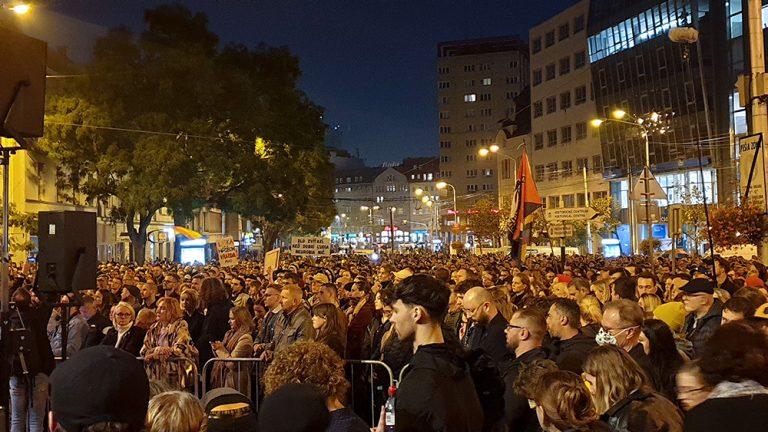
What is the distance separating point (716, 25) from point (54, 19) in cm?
4169

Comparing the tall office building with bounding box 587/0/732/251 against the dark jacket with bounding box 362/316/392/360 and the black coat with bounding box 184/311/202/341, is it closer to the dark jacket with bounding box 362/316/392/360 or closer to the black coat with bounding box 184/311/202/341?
the black coat with bounding box 184/311/202/341

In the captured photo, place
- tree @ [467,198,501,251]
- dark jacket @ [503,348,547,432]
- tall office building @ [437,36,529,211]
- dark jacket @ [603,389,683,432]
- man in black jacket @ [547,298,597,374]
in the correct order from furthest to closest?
tall office building @ [437,36,529,211] → tree @ [467,198,501,251] → man in black jacket @ [547,298,597,374] → dark jacket @ [503,348,547,432] → dark jacket @ [603,389,683,432]

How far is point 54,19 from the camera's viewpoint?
1955 inches

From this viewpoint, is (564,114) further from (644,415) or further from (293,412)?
(293,412)

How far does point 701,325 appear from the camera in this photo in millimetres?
7895

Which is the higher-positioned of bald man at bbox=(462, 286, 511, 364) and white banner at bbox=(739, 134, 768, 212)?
white banner at bbox=(739, 134, 768, 212)

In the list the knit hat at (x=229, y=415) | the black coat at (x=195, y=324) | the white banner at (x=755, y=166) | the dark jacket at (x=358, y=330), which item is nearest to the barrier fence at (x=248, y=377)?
the dark jacket at (x=358, y=330)

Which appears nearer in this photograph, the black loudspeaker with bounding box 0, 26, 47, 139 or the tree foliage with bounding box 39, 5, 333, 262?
the black loudspeaker with bounding box 0, 26, 47, 139

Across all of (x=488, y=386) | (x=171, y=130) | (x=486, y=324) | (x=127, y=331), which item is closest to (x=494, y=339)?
(x=486, y=324)

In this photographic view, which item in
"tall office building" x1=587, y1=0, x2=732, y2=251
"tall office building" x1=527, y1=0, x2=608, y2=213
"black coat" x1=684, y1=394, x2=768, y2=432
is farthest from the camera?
"tall office building" x1=527, y1=0, x2=608, y2=213

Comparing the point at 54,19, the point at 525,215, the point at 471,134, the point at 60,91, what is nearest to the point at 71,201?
the point at 60,91

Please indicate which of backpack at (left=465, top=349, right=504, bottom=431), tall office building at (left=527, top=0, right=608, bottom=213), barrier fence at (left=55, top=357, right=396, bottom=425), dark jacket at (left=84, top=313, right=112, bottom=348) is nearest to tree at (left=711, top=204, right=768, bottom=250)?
barrier fence at (left=55, top=357, right=396, bottom=425)

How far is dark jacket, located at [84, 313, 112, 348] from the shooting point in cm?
1030

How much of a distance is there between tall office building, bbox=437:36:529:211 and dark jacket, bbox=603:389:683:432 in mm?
130724
